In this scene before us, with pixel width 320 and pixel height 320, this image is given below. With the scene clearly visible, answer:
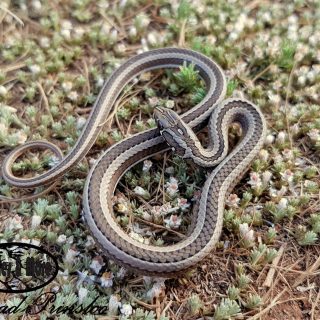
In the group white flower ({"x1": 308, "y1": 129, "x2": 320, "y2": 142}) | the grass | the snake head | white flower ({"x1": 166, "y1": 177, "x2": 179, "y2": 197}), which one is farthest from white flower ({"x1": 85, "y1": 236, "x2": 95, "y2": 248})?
white flower ({"x1": 308, "y1": 129, "x2": 320, "y2": 142})

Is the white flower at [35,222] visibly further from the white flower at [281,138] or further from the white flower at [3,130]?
the white flower at [281,138]

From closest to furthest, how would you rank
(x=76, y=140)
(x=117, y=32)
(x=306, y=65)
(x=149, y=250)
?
1. (x=149, y=250)
2. (x=76, y=140)
3. (x=306, y=65)
4. (x=117, y=32)

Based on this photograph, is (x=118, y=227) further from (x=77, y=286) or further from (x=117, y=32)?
(x=117, y=32)

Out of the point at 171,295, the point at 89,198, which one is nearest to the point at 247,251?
the point at 171,295

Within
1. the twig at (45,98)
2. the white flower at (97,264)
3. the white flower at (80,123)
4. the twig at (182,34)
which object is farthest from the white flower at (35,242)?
the twig at (182,34)

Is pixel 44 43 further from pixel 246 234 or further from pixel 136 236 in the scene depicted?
pixel 246 234

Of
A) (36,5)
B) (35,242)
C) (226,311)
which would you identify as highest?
(36,5)

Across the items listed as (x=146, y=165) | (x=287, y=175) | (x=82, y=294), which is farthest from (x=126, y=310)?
(x=287, y=175)
